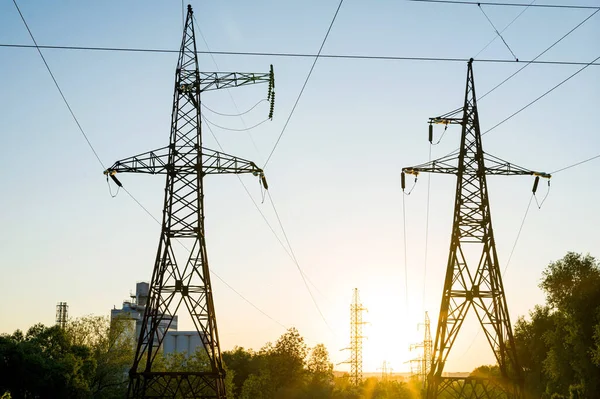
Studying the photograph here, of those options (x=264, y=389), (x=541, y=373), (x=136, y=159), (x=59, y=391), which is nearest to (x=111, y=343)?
(x=264, y=389)

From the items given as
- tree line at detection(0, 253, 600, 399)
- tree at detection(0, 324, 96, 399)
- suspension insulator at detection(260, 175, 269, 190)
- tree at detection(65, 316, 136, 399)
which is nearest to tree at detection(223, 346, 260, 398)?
tree line at detection(0, 253, 600, 399)

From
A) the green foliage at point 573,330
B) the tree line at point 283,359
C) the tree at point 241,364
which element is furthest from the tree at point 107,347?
the green foliage at point 573,330

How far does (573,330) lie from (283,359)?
4352cm

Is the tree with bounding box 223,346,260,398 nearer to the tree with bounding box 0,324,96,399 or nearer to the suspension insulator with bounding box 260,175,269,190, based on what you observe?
the tree with bounding box 0,324,96,399

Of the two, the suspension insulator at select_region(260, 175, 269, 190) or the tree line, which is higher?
the suspension insulator at select_region(260, 175, 269, 190)

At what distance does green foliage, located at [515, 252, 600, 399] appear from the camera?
74.4 m

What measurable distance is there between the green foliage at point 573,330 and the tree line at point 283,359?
0.09 m

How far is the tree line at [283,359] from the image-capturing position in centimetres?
7381

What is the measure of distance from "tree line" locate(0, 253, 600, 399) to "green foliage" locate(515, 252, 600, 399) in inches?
3.6

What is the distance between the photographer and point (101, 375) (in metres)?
97.1

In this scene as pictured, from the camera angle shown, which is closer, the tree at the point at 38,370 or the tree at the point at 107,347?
the tree at the point at 38,370

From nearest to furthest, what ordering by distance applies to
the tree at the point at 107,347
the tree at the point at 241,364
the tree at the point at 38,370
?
the tree at the point at 38,370 < the tree at the point at 107,347 < the tree at the point at 241,364

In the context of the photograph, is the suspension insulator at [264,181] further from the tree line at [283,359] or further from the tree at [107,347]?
the tree at [107,347]

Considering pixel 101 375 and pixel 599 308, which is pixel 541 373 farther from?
pixel 101 375
